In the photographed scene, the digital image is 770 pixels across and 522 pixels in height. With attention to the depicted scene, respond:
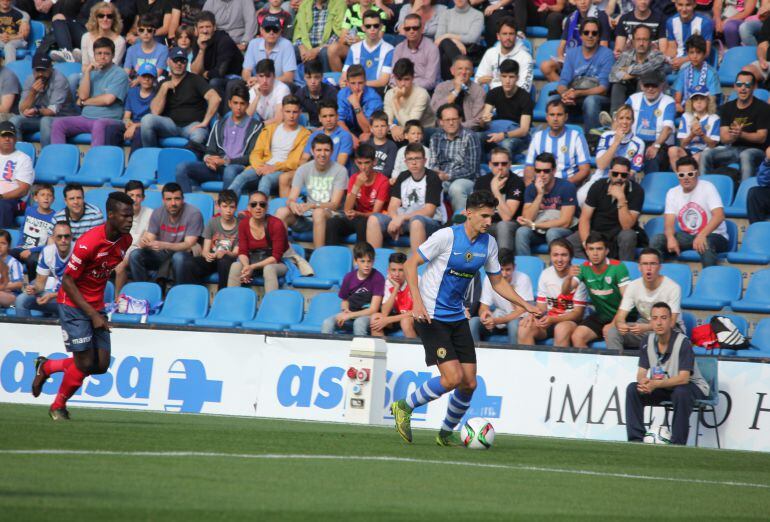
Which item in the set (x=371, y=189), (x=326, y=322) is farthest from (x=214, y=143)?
(x=326, y=322)

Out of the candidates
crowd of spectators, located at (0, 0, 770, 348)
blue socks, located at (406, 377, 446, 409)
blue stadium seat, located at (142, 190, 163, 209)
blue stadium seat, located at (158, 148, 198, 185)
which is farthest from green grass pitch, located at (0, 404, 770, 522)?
blue stadium seat, located at (158, 148, 198, 185)

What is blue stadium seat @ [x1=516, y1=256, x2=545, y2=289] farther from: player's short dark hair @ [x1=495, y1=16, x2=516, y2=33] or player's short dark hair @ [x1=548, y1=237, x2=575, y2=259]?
player's short dark hair @ [x1=495, y1=16, x2=516, y2=33]

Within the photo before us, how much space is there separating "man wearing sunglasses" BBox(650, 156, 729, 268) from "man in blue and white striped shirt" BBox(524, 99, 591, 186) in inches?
57.1

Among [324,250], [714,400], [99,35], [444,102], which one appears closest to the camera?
[714,400]

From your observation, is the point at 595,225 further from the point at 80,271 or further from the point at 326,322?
the point at 80,271

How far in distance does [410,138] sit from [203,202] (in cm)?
345

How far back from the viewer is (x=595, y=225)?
1620 cm

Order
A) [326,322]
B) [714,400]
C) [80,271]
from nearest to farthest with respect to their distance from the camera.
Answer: [80,271] → [714,400] → [326,322]

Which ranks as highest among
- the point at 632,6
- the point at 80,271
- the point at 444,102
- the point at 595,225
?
the point at 632,6

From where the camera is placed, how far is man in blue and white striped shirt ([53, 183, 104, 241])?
17.0 metres

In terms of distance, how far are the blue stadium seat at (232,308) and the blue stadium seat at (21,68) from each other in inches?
294

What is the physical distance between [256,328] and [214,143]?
158 inches

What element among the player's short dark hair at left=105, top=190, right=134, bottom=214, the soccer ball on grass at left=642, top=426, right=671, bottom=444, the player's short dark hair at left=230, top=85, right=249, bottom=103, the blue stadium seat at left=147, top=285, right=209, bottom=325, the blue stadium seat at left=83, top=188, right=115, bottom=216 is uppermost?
the player's short dark hair at left=230, top=85, right=249, bottom=103

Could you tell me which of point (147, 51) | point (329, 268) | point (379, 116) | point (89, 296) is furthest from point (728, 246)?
point (147, 51)
